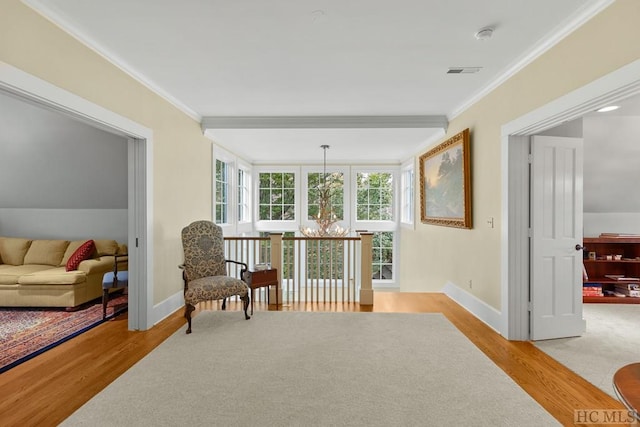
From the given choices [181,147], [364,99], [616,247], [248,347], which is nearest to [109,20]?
[181,147]

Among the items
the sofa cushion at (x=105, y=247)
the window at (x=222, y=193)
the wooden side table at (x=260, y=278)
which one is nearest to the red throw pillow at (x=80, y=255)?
the sofa cushion at (x=105, y=247)

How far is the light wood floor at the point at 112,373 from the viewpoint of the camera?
2170 millimetres

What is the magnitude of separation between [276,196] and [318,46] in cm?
563

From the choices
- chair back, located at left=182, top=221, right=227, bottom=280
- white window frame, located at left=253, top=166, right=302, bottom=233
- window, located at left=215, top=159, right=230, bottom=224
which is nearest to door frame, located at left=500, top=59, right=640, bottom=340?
chair back, located at left=182, top=221, right=227, bottom=280

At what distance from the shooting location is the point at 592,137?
4398mm

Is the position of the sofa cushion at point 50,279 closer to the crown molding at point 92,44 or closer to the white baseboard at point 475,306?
the crown molding at point 92,44

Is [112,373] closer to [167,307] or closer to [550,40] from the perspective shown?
[167,307]

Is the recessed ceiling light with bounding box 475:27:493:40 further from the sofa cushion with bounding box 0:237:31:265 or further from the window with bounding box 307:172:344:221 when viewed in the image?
the sofa cushion with bounding box 0:237:31:265

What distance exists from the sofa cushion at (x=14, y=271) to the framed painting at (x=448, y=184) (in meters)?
6.09

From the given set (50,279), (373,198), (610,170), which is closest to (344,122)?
(373,198)

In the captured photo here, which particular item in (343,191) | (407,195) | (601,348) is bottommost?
(601,348)

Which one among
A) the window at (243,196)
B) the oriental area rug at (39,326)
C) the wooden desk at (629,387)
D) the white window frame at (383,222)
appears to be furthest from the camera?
the white window frame at (383,222)

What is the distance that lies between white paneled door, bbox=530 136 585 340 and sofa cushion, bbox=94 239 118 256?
5901 mm

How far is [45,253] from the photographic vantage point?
201 inches
